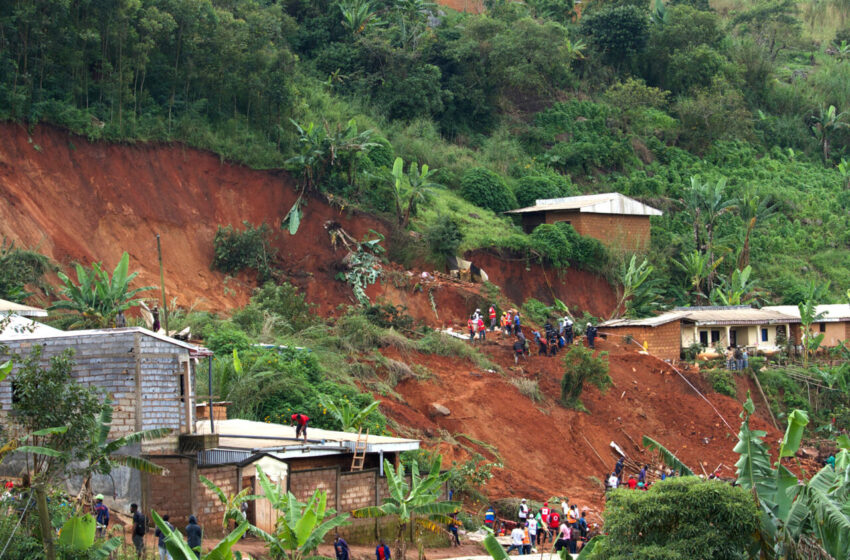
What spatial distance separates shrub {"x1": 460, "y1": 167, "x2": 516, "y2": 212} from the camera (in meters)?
38.6

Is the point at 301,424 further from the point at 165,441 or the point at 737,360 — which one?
the point at 737,360

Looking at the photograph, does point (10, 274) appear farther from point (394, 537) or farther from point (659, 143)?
point (659, 143)

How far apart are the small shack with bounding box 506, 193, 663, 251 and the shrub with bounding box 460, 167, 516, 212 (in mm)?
542

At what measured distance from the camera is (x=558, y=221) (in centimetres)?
3762

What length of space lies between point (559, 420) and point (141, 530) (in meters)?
15.1

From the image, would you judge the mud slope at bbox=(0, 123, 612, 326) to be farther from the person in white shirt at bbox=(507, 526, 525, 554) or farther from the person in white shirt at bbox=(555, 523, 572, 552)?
the person in white shirt at bbox=(555, 523, 572, 552)

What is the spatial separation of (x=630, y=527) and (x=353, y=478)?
5217mm

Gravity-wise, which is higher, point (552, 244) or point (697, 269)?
point (552, 244)

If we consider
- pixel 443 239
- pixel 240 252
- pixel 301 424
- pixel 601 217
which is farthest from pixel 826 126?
pixel 301 424

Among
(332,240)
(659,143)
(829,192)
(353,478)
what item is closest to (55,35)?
(332,240)

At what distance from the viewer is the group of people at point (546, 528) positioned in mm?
18156

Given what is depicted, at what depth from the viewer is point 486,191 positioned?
38.7 m

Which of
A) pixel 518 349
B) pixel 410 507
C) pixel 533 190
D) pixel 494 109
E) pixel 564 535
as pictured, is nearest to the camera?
pixel 410 507

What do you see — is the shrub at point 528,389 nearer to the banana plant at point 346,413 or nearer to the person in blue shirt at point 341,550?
the banana plant at point 346,413
